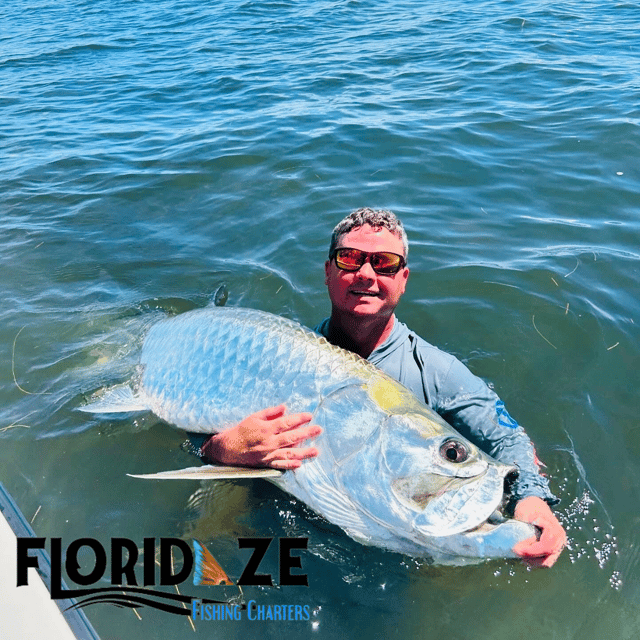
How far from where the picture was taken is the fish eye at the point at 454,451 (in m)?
2.45

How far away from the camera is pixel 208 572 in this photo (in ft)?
9.56

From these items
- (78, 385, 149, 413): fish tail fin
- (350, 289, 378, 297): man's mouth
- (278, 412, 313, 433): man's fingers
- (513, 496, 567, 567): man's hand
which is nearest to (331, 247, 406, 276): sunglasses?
(350, 289, 378, 297): man's mouth

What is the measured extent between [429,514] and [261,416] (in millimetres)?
886

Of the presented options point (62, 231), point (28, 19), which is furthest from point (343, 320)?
point (28, 19)

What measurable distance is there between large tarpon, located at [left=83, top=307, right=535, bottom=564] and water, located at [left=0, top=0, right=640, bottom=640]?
1.61 ft

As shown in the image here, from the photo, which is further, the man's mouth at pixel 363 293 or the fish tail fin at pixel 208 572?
the man's mouth at pixel 363 293

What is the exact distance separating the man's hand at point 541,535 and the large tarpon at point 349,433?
5 centimetres

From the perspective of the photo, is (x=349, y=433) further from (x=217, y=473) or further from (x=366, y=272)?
(x=366, y=272)

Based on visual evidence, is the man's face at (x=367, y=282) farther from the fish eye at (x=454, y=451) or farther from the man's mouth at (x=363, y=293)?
the fish eye at (x=454, y=451)

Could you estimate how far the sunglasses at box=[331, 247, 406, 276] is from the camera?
315 centimetres

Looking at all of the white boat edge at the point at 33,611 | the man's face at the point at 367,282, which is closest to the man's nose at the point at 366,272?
the man's face at the point at 367,282

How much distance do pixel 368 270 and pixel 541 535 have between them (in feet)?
4.92

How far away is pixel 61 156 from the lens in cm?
888

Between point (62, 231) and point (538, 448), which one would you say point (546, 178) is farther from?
point (62, 231)
